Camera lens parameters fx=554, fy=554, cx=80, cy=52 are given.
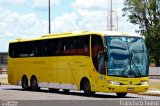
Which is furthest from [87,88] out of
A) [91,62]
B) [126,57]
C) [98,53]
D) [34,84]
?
[34,84]

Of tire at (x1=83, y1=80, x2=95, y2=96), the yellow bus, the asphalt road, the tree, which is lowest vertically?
the asphalt road

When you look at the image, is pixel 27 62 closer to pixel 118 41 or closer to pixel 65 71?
pixel 65 71

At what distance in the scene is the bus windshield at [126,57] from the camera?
2805 cm

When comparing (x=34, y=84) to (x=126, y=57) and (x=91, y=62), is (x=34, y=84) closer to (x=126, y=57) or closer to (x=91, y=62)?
(x=91, y=62)

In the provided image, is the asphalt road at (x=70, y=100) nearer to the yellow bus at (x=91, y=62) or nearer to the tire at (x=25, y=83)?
the yellow bus at (x=91, y=62)

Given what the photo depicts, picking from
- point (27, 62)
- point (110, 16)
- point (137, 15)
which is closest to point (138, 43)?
point (27, 62)

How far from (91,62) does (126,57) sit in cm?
208

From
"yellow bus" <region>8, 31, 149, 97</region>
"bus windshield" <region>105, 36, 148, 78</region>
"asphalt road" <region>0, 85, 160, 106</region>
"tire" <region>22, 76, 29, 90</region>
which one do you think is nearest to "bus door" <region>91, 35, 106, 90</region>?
"yellow bus" <region>8, 31, 149, 97</region>

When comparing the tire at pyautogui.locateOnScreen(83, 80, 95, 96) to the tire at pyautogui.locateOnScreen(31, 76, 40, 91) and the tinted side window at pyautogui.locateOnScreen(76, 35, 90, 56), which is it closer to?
the tinted side window at pyautogui.locateOnScreen(76, 35, 90, 56)

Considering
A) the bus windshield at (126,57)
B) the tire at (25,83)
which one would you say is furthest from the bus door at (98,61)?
the tire at (25,83)

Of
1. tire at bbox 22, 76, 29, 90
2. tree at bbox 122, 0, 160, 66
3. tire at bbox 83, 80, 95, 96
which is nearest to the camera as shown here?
tire at bbox 83, 80, 95, 96

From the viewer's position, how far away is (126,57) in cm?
2830

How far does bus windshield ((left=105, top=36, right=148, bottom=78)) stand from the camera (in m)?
28.0

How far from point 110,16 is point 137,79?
7767cm
